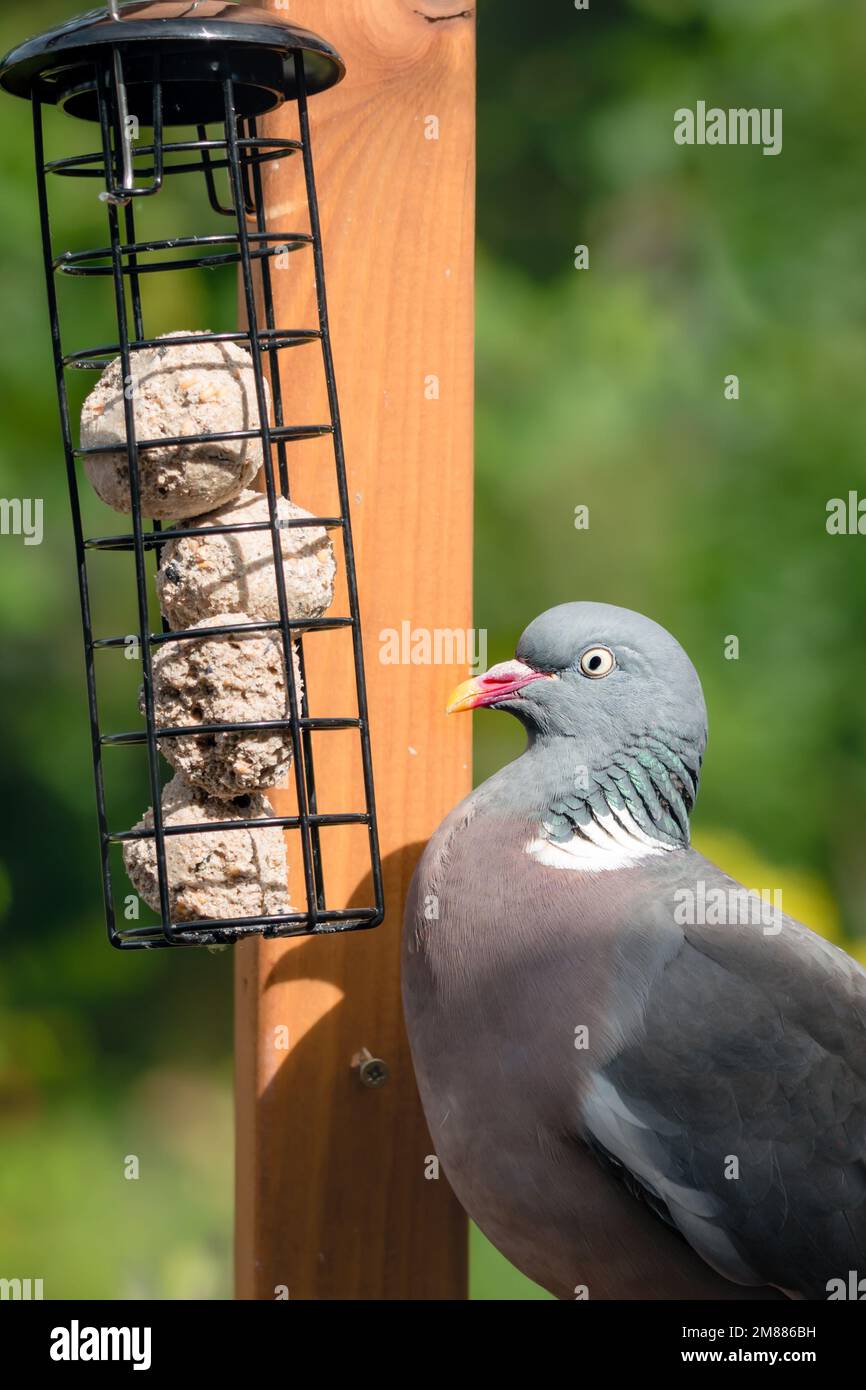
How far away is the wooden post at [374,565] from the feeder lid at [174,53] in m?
0.31

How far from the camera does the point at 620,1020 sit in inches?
106

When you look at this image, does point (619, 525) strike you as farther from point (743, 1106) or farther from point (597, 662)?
point (743, 1106)

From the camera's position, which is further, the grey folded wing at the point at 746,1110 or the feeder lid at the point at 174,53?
the grey folded wing at the point at 746,1110

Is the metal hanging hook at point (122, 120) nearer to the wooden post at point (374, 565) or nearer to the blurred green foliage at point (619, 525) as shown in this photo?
the wooden post at point (374, 565)

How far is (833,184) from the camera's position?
5.48 metres

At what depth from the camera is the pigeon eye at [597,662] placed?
9.39ft

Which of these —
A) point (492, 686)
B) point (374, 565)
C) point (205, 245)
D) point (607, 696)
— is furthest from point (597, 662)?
point (205, 245)

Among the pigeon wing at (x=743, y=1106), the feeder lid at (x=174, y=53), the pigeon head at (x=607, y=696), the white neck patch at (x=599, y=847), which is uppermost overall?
the feeder lid at (x=174, y=53)

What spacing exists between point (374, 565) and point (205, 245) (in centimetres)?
68

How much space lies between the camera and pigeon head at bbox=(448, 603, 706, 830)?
2840mm

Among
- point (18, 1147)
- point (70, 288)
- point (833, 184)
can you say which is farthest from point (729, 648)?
point (18, 1147)

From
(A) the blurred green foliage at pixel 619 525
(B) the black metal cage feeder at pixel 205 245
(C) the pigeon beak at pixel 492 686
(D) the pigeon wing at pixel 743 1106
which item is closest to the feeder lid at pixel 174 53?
(B) the black metal cage feeder at pixel 205 245

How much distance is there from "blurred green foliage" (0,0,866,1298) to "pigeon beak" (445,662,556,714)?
7.28ft

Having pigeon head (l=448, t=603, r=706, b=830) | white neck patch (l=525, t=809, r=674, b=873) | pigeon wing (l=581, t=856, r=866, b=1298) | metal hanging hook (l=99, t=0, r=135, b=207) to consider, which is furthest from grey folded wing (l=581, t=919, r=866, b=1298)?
metal hanging hook (l=99, t=0, r=135, b=207)
